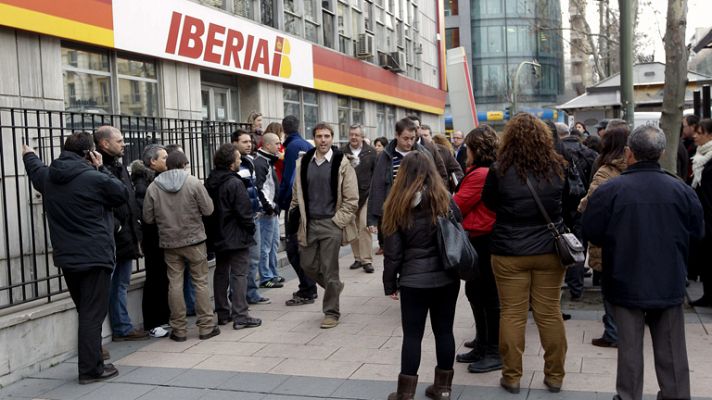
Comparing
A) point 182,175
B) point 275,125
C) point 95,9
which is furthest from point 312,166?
point 95,9

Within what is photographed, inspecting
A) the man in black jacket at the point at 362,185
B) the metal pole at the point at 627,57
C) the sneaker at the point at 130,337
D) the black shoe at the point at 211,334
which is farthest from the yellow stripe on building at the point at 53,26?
the metal pole at the point at 627,57

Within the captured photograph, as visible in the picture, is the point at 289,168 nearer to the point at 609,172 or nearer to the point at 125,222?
the point at 125,222

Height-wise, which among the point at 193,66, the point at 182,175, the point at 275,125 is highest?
the point at 193,66

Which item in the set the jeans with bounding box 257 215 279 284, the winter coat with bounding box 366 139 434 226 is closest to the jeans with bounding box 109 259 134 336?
the jeans with bounding box 257 215 279 284

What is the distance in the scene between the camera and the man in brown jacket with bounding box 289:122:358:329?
702 cm

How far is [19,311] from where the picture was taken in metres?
6.03

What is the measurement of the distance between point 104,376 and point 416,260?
2779 millimetres

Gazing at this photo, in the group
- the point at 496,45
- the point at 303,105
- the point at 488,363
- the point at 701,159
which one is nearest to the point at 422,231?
the point at 488,363

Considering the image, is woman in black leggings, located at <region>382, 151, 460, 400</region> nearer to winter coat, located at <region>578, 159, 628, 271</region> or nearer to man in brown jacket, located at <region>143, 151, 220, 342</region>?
winter coat, located at <region>578, 159, 628, 271</region>

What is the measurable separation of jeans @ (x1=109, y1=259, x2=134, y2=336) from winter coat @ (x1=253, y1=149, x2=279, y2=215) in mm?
1840

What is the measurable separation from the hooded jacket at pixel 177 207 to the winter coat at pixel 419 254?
2594mm

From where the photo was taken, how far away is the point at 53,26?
30.8 feet

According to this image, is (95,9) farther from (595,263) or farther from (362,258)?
(595,263)

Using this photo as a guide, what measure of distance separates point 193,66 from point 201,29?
669 millimetres
